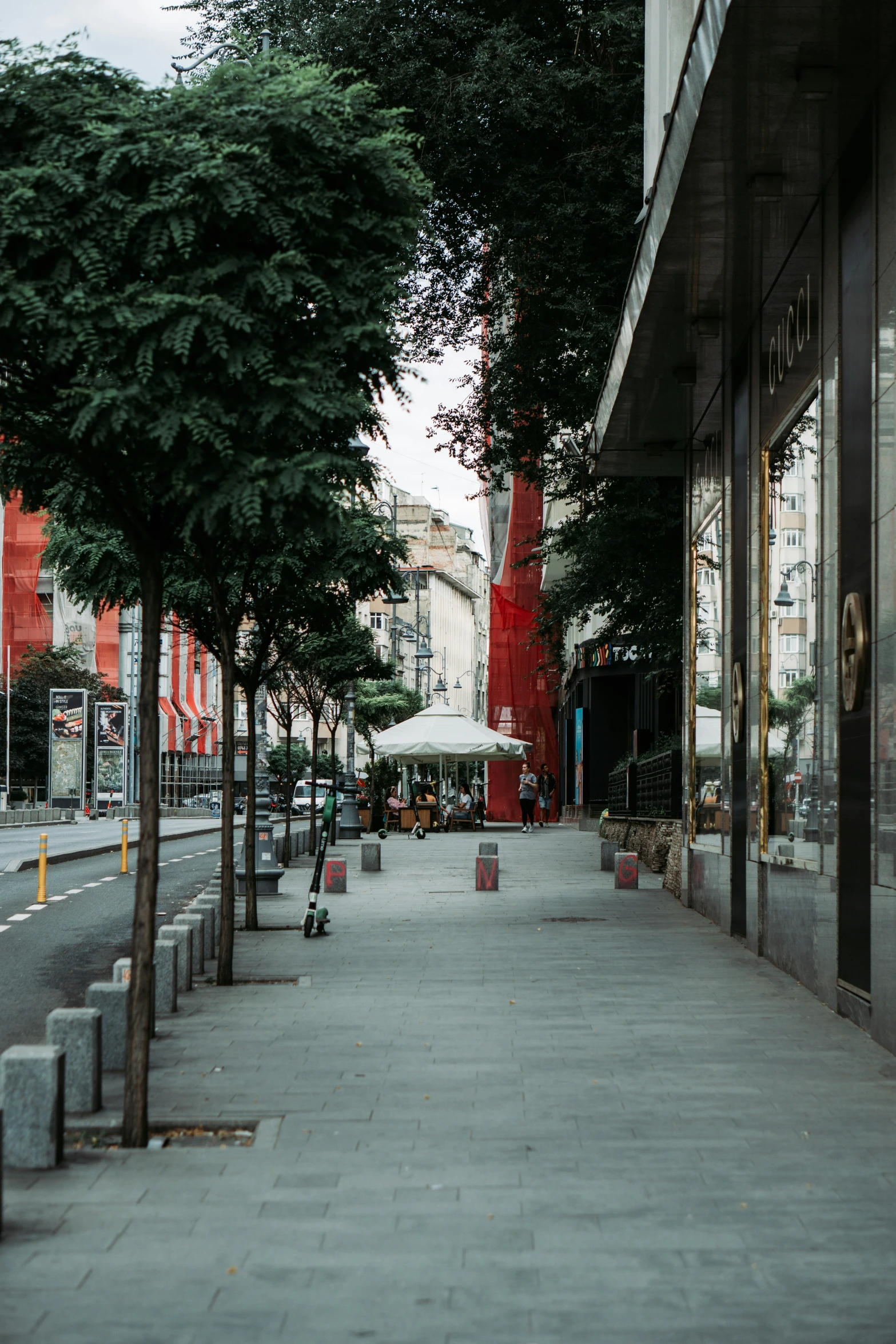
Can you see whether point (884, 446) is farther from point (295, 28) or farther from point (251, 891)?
point (295, 28)

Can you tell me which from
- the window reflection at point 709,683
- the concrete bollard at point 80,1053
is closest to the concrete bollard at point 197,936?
Result: the concrete bollard at point 80,1053

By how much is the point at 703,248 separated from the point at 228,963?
620cm

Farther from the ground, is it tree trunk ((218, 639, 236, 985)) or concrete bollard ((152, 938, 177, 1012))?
tree trunk ((218, 639, 236, 985))

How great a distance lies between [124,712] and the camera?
5869 centimetres

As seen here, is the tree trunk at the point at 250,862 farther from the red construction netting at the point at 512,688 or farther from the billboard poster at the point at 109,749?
the billboard poster at the point at 109,749

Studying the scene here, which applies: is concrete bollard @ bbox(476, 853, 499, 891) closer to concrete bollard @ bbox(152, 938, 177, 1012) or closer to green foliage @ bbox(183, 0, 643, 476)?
green foliage @ bbox(183, 0, 643, 476)

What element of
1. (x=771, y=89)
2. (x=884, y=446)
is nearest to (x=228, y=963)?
(x=884, y=446)

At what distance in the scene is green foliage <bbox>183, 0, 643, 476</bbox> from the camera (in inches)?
744

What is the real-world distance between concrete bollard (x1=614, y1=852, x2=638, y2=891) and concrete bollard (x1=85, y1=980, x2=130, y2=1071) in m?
13.4

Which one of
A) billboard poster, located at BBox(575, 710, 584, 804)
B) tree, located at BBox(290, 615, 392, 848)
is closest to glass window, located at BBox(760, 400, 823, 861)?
tree, located at BBox(290, 615, 392, 848)

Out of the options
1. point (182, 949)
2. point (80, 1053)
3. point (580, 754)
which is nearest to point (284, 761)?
point (580, 754)

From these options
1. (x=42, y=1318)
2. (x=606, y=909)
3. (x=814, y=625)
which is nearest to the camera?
(x=42, y=1318)

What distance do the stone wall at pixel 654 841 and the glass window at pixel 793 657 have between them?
648cm

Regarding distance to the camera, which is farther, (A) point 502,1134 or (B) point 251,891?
(B) point 251,891
